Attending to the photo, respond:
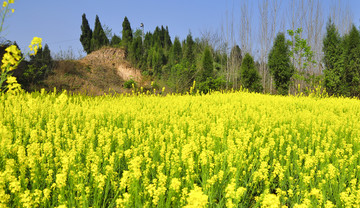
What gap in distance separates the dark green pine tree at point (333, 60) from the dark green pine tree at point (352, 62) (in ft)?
1.80

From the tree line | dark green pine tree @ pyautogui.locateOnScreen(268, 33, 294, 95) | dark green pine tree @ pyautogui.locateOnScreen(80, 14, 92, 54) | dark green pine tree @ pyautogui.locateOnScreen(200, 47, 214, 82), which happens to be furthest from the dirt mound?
dark green pine tree @ pyautogui.locateOnScreen(268, 33, 294, 95)

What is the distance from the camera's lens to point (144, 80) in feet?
84.8

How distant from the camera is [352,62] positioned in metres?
16.8

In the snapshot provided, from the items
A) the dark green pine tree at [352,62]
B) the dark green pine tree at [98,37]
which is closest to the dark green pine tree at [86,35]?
the dark green pine tree at [98,37]

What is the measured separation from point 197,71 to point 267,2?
1236cm

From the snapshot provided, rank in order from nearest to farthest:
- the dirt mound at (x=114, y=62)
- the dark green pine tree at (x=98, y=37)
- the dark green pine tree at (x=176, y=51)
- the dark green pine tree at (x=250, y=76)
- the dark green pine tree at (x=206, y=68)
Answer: the dark green pine tree at (x=250, y=76), the dark green pine tree at (x=206, y=68), the dark green pine tree at (x=176, y=51), the dirt mound at (x=114, y=62), the dark green pine tree at (x=98, y=37)

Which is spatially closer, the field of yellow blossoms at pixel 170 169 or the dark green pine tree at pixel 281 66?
the field of yellow blossoms at pixel 170 169

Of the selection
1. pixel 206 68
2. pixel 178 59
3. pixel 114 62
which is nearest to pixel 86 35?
pixel 114 62

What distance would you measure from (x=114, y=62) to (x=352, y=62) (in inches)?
905

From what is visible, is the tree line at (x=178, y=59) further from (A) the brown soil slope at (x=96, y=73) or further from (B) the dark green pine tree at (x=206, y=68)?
(A) the brown soil slope at (x=96, y=73)

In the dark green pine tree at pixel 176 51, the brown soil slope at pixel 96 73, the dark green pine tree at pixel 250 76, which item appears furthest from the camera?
the dark green pine tree at pixel 176 51

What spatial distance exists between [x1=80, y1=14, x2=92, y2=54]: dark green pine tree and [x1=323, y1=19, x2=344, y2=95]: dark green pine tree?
97.4 ft

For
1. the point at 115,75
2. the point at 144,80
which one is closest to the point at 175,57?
the point at 144,80

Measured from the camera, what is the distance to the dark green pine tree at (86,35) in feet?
114
